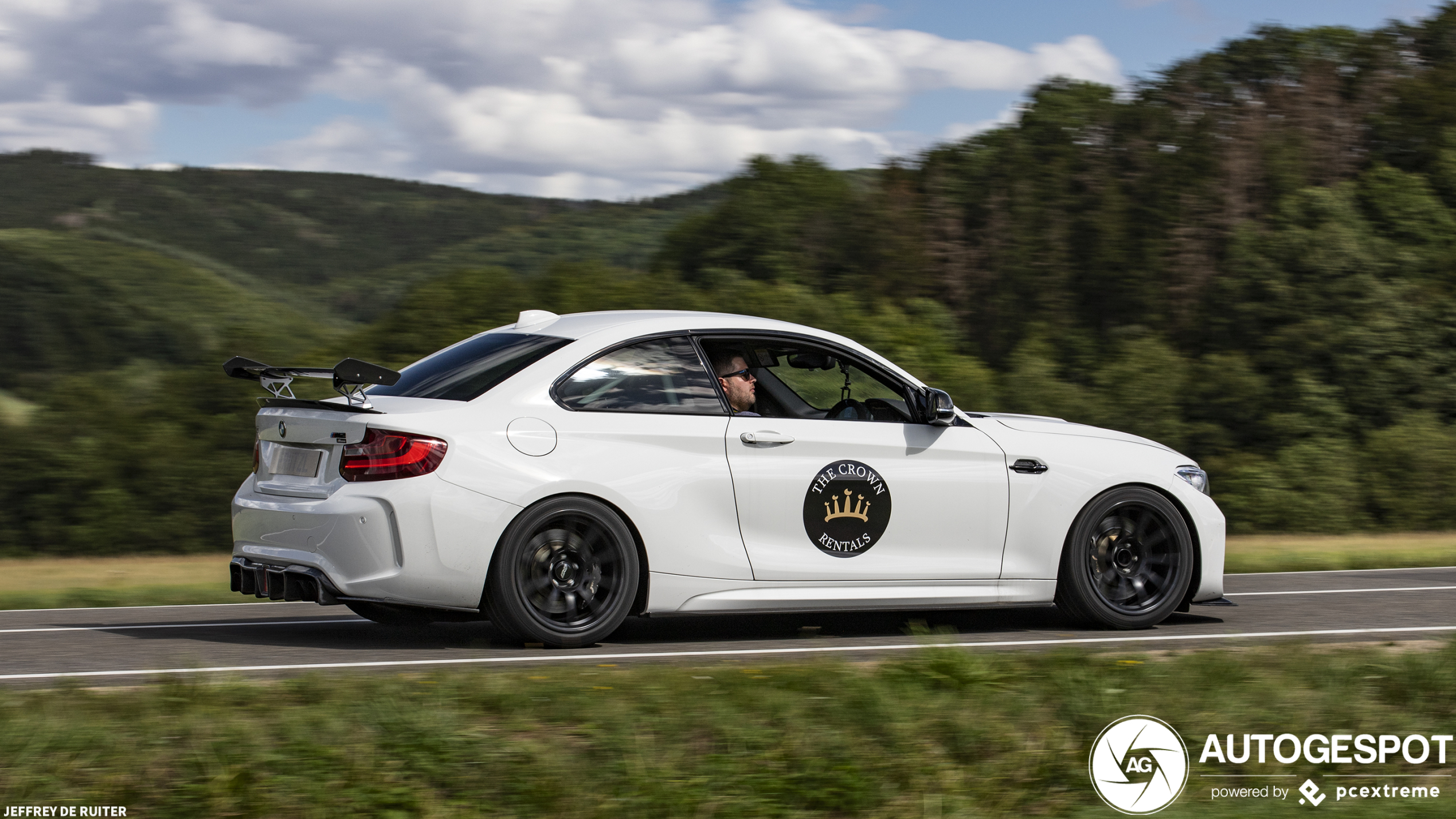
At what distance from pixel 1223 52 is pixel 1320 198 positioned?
15.3ft

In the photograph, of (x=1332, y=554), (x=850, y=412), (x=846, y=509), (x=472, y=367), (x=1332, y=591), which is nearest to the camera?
(x=472, y=367)

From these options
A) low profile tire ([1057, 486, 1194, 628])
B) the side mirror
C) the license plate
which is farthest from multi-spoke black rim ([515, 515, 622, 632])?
low profile tire ([1057, 486, 1194, 628])

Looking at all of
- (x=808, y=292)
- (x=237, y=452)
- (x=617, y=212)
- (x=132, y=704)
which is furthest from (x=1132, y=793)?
(x=617, y=212)

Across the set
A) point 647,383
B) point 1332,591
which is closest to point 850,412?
point 647,383

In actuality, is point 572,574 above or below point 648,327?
below

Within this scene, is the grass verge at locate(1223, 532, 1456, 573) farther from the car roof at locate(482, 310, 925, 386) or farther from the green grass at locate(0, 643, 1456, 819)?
the green grass at locate(0, 643, 1456, 819)

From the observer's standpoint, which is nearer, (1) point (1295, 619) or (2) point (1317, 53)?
(1) point (1295, 619)

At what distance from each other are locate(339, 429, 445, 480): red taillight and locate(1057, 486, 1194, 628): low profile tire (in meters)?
3.33

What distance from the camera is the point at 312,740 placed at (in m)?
4.82

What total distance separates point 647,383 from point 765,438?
64 centimetres

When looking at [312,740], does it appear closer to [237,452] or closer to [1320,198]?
[237,452]

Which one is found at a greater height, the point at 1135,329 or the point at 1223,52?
the point at 1223,52

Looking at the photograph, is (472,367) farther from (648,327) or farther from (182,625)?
(182,625)

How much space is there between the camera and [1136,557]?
8.11 meters
